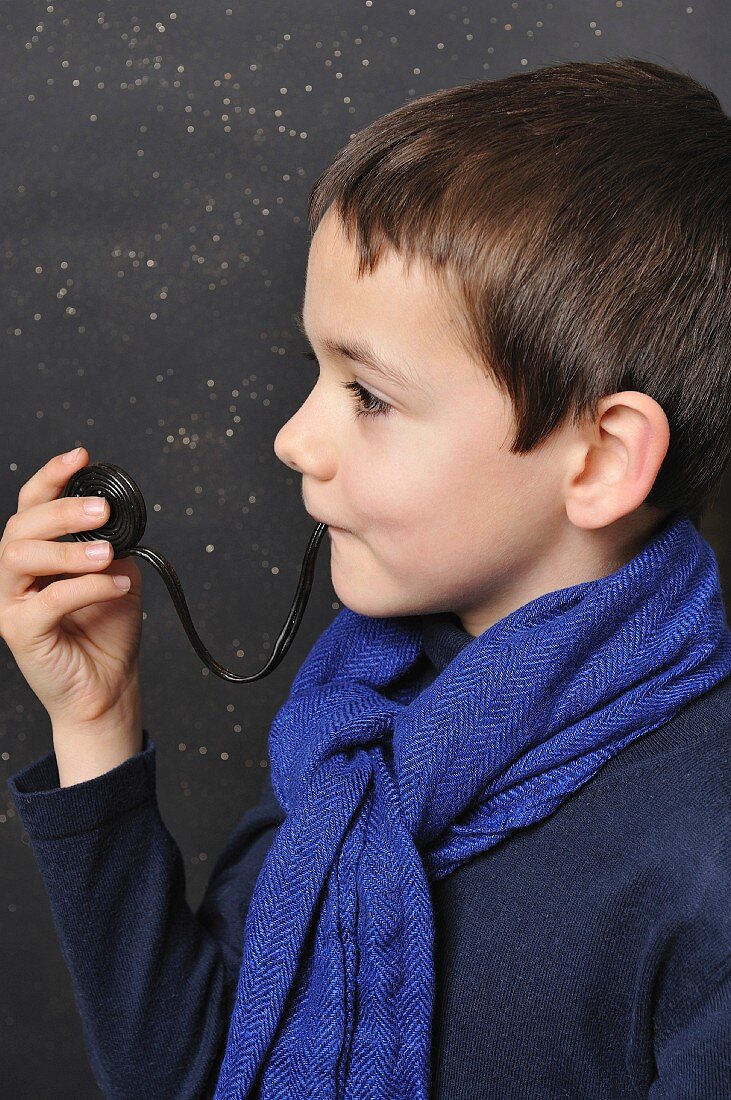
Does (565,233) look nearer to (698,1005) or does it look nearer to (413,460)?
(413,460)

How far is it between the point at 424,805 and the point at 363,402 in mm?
256

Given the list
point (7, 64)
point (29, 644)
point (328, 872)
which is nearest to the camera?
point (328, 872)

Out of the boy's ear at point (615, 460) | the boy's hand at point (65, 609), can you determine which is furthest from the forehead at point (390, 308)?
the boy's hand at point (65, 609)

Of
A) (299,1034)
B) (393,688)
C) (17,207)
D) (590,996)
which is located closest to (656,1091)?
(590,996)

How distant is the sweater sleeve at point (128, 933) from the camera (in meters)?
0.82

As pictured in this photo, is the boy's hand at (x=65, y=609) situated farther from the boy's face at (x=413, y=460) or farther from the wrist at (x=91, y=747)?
the boy's face at (x=413, y=460)

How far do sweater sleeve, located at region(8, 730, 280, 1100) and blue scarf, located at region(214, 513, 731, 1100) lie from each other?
11 cm

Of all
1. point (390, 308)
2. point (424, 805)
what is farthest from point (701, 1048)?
point (390, 308)

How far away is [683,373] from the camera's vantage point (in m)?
0.71

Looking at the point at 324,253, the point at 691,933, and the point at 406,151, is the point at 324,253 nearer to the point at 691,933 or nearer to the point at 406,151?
the point at 406,151

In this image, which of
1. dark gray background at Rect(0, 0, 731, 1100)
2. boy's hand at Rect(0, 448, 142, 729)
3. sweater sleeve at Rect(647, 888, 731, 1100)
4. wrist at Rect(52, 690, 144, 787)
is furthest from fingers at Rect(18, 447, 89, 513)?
sweater sleeve at Rect(647, 888, 731, 1100)

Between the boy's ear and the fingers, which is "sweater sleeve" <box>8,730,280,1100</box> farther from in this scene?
the boy's ear

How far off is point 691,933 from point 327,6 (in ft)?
2.96

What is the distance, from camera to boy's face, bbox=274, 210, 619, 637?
2.26 feet
